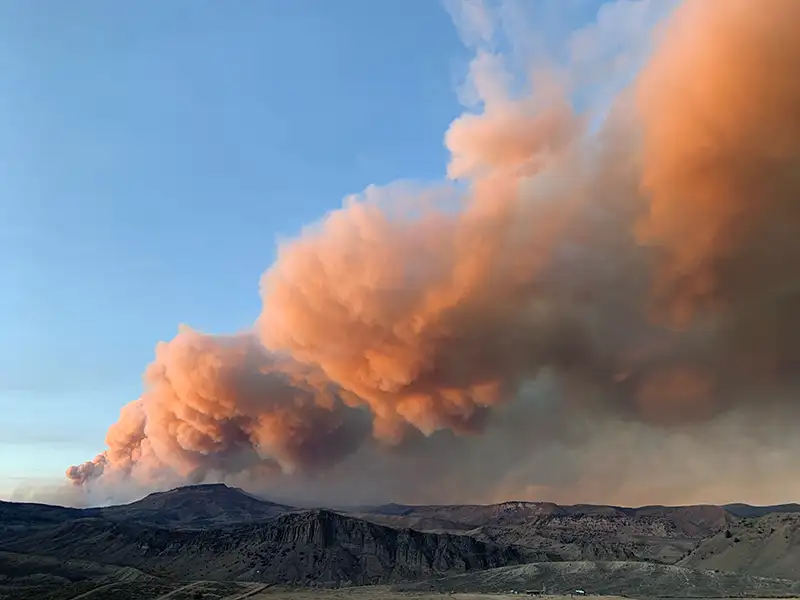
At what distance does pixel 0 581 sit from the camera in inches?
6511

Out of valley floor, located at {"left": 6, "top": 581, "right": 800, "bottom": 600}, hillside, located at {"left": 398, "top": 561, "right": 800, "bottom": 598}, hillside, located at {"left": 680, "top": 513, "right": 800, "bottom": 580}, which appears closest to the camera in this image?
hillside, located at {"left": 398, "top": 561, "right": 800, "bottom": 598}

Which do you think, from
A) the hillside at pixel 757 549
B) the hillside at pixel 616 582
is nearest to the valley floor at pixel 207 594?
the hillside at pixel 616 582

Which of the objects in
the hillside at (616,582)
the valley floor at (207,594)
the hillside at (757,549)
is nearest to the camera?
the hillside at (616,582)

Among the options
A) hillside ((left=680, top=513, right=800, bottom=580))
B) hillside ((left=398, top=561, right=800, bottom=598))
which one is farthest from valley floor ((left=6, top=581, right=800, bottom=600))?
hillside ((left=680, top=513, right=800, bottom=580))

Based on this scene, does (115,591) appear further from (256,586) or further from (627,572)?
(627,572)

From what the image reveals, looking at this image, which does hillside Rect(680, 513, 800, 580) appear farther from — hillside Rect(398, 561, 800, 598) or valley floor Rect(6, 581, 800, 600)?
valley floor Rect(6, 581, 800, 600)

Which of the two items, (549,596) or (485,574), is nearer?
(549,596)

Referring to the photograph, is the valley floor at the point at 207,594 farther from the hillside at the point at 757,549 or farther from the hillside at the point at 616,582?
the hillside at the point at 757,549

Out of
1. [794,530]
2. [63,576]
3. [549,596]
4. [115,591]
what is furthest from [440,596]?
[63,576]

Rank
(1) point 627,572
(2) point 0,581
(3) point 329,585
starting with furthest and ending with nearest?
1. (3) point 329,585
2. (2) point 0,581
3. (1) point 627,572

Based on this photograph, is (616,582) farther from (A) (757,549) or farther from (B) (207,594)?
(B) (207,594)

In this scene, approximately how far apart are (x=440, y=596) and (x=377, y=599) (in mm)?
13469

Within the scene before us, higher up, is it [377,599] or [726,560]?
[726,560]

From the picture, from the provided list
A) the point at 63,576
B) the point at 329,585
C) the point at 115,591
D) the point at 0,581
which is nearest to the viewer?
the point at 115,591
